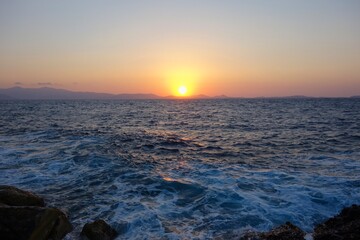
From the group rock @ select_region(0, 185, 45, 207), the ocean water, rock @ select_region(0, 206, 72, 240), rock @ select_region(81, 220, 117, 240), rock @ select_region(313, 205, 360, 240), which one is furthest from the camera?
the ocean water

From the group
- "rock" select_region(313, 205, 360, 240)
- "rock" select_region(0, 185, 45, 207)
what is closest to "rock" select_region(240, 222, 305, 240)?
"rock" select_region(313, 205, 360, 240)

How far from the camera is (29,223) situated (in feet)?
24.1

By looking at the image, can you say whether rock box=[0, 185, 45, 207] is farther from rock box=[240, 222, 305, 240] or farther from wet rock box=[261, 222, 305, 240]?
wet rock box=[261, 222, 305, 240]

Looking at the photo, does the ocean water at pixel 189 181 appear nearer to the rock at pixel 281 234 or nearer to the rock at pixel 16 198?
the rock at pixel 281 234

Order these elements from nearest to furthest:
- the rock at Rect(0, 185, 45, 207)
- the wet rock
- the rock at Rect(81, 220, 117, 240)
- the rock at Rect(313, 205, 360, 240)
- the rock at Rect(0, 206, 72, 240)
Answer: the rock at Rect(313, 205, 360, 240)
the rock at Rect(0, 206, 72, 240)
the wet rock
the rock at Rect(81, 220, 117, 240)
the rock at Rect(0, 185, 45, 207)

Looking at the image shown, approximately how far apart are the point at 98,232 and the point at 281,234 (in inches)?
194

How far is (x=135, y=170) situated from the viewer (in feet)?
50.1

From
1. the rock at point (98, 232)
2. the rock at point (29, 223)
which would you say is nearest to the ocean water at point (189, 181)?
the rock at point (98, 232)

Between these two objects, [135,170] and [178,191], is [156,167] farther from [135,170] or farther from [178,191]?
[178,191]

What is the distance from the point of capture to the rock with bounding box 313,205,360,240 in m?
7.14

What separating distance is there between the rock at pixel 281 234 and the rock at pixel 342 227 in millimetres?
454

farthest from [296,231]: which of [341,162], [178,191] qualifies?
[341,162]

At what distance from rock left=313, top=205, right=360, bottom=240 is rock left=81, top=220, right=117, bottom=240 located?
18.2ft

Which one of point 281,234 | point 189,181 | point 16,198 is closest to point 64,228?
point 16,198
